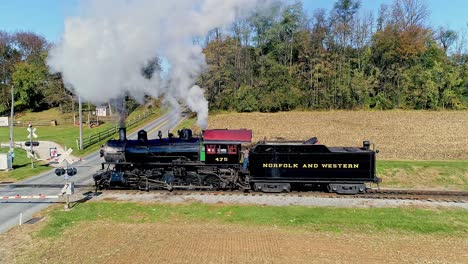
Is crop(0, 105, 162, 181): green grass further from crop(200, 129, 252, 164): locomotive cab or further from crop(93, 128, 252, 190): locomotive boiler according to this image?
crop(200, 129, 252, 164): locomotive cab

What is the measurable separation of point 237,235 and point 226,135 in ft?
20.2

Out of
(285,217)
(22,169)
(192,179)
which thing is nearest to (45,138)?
(22,169)

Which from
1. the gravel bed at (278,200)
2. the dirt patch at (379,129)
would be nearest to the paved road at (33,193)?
the gravel bed at (278,200)

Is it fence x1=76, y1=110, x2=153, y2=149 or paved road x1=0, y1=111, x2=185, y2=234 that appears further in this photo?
fence x1=76, y1=110, x2=153, y2=149

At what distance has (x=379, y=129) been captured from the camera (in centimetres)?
3744

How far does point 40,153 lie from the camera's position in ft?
98.6

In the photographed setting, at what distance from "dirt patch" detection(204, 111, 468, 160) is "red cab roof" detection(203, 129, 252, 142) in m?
13.4

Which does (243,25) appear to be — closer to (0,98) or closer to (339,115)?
(339,115)

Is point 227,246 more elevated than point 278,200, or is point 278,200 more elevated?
point 278,200

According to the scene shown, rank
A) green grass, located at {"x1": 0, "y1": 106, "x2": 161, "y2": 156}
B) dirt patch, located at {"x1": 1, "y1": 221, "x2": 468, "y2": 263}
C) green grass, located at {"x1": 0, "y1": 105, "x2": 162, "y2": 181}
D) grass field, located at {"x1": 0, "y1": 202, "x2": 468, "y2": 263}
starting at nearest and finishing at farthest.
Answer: dirt patch, located at {"x1": 1, "y1": 221, "x2": 468, "y2": 263}
grass field, located at {"x1": 0, "y1": 202, "x2": 468, "y2": 263}
green grass, located at {"x1": 0, "y1": 105, "x2": 162, "y2": 181}
green grass, located at {"x1": 0, "y1": 106, "x2": 161, "y2": 156}

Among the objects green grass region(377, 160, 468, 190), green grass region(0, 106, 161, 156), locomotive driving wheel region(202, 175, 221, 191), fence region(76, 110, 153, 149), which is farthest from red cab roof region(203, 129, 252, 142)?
fence region(76, 110, 153, 149)

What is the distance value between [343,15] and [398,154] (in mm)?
38089

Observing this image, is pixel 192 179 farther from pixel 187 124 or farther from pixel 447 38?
pixel 447 38

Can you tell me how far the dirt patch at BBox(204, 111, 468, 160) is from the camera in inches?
1107
